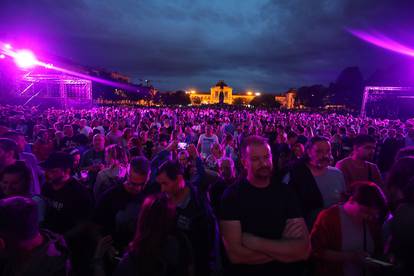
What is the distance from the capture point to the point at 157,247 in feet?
6.60

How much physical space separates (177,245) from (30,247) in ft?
3.44

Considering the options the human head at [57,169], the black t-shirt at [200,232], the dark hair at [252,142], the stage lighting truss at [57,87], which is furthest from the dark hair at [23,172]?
the stage lighting truss at [57,87]

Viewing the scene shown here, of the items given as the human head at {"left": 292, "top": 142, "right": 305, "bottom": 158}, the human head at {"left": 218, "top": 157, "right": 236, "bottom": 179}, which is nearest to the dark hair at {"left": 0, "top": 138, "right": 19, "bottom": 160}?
the human head at {"left": 218, "top": 157, "right": 236, "bottom": 179}

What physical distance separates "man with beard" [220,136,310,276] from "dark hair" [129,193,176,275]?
0.45 meters

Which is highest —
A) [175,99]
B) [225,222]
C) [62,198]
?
[175,99]

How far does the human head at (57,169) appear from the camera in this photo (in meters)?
3.29

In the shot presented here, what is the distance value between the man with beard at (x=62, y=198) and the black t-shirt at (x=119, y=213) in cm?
31

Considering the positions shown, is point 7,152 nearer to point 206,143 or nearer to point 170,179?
point 170,179

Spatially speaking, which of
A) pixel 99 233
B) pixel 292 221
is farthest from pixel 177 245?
pixel 99 233

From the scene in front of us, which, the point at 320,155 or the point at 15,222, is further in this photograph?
the point at 320,155

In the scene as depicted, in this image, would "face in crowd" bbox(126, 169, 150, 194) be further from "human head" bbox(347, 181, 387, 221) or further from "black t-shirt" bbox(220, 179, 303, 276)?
"human head" bbox(347, 181, 387, 221)

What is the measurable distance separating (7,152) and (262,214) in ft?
12.4

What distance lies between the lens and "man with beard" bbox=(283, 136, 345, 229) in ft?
11.0

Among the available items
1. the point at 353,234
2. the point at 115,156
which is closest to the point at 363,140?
the point at 353,234
